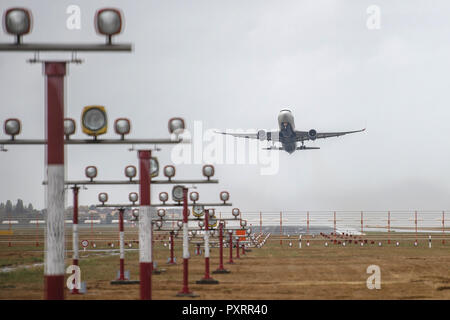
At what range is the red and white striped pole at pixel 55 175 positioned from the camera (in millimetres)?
13156

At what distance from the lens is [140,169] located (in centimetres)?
1884

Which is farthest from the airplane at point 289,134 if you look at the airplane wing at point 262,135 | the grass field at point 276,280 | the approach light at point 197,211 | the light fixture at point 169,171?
the light fixture at point 169,171

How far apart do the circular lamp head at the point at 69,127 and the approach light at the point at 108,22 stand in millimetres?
5067

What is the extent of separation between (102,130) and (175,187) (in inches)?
331

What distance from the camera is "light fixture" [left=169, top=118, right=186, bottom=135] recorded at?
17719 mm

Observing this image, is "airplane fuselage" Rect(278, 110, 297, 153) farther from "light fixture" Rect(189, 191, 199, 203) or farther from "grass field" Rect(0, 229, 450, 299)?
"light fixture" Rect(189, 191, 199, 203)

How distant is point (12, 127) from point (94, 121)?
240 centimetres

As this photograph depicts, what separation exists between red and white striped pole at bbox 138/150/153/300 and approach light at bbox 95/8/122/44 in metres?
6.21

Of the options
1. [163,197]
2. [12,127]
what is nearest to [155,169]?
[163,197]

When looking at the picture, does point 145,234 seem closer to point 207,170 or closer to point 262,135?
point 207,170

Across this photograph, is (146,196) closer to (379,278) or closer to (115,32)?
(115,32)

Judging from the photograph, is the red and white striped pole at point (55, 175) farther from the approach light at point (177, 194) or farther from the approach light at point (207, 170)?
the approach light at point (177, 194)

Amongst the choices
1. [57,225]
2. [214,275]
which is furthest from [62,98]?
[214,275]
